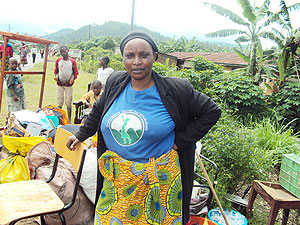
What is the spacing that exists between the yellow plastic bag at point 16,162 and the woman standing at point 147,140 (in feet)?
4.64

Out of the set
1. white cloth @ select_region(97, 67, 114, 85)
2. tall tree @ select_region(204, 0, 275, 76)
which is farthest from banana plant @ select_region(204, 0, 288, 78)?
white cloth @ select_region(97, 67, 114, 85)

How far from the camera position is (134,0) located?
41.1ft

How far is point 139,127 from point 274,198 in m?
1.87

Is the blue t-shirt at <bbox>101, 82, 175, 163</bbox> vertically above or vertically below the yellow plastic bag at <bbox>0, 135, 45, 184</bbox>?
above

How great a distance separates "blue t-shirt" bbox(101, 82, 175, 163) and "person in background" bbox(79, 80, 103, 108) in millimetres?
3698

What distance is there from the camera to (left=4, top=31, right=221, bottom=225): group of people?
1482mm

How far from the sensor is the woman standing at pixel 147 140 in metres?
1.48

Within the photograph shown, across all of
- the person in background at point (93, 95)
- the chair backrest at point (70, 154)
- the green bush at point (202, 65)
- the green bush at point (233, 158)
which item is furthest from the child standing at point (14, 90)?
the green bush at point (202, 65)

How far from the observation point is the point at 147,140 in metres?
1.48

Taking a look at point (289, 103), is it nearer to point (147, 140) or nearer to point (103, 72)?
point (103, 72)

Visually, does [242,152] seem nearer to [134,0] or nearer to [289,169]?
[289,169]

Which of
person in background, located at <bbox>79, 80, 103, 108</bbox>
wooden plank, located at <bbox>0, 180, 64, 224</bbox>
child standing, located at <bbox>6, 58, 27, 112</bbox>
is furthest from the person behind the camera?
person in background, located at <bbox>79, 80, 103, 108</bbox>

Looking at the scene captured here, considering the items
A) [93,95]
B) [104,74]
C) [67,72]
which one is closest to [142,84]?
[93,95]

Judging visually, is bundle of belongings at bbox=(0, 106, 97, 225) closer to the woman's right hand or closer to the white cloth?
the woman's right hand
